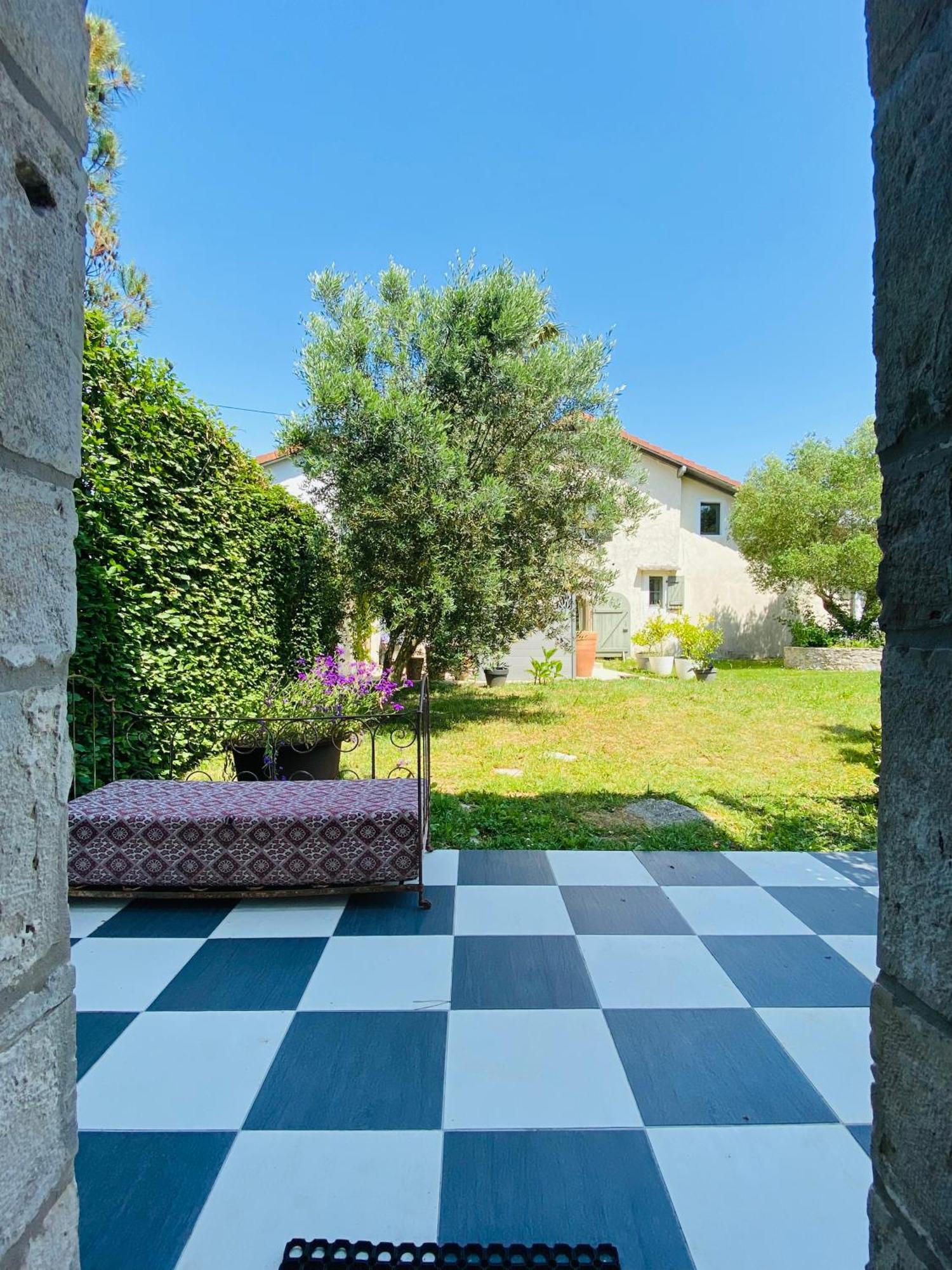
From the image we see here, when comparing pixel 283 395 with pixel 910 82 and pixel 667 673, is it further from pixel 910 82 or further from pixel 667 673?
pixel 667 673

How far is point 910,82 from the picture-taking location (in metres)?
0.71

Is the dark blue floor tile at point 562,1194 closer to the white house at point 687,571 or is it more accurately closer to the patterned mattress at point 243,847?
the patterned mattress at point 243,847

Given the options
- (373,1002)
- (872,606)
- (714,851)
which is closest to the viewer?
(373,1002)

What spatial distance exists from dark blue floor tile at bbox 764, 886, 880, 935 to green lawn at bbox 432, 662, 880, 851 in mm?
698

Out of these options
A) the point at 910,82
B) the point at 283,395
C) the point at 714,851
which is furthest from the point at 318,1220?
the point at 283,395

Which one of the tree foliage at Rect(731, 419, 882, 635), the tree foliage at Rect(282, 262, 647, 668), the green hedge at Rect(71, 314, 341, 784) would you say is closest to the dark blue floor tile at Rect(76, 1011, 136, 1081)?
the green hedge at Rect(71, 314, 341, 784)

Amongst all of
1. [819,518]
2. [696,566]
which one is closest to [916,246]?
[819,518]

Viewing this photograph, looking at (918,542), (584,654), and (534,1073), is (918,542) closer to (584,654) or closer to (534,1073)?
(534,1073)

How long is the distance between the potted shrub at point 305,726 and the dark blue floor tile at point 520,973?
1696 mm

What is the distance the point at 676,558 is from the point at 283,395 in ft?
36.7

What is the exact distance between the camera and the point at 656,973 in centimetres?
230

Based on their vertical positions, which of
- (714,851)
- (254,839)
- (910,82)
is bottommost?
(714,851)

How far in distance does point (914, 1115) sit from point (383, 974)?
6.24 ft

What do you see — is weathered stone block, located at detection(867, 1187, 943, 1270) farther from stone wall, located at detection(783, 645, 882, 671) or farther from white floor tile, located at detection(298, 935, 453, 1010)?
stone wall, located at detection(783, 645, 882, 671)
